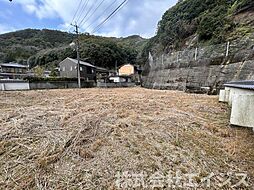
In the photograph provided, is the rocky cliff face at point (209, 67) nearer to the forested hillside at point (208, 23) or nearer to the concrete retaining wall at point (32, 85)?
the forested hillside at point (208, 23)

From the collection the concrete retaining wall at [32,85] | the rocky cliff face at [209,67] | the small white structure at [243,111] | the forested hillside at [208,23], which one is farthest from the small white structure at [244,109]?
the concrete retaining wall at [32,85]

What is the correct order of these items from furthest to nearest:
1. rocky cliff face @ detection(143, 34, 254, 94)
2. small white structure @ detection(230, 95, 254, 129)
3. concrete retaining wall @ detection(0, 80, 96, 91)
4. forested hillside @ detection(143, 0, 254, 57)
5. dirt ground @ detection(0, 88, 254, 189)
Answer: concrete retaining wall @ detection(0, 80, 96, 91), forested hillside @ detection(143, 0, 254, 57), rocky cliff face @ detection(143, 34, 254, 94), small white structure @ detection(230, 95, 254, 129), dirt ground @ detection(0, 88, 254, 189)

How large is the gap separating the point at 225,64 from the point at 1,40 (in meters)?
49.2

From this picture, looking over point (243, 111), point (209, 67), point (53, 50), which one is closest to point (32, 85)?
point (209, 67)

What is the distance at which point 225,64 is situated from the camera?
29.7 feet

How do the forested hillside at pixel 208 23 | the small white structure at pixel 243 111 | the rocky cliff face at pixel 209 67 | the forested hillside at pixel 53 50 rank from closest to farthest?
the small white structure at pixel 243 111, the rocky cliff face at pixel 209 67, the forested hillside at pixel 208 23, the forested hillside at pixel 53 50

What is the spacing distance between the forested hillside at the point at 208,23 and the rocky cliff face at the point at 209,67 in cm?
101

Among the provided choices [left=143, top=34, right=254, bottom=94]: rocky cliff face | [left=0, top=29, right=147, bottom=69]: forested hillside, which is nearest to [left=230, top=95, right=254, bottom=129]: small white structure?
[left=143, top=34, right=254, bottom=94]: rocky cliff face

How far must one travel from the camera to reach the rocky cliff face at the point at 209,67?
8031 mm

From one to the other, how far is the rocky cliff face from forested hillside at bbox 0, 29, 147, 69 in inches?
768

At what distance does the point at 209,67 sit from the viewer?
401 inches

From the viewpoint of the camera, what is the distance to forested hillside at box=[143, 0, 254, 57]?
1074 centimetres

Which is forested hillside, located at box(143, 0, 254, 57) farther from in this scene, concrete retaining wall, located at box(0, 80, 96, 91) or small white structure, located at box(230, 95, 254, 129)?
concrete retaining wall, located at box(0, 80, 96, 91)

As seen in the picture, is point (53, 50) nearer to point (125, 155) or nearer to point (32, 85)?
point (32, 85)
